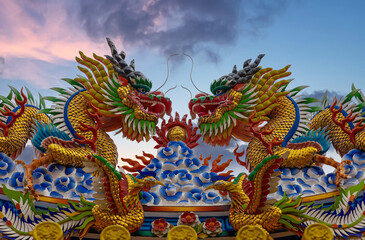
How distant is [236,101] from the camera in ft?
26.6

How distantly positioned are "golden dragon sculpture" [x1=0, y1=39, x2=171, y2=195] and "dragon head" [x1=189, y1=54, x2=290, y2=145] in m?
0.65

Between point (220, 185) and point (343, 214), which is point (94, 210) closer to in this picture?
point (220, 185)

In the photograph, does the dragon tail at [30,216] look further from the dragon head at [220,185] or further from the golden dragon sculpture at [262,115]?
the golden dragon sculpture at [262,115]

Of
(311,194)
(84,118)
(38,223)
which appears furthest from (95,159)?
(311,194)

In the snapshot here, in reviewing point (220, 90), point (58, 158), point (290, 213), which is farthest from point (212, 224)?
point (220, 90)

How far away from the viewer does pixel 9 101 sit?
8.38 metres

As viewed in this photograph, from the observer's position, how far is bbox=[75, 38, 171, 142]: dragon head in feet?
26.4

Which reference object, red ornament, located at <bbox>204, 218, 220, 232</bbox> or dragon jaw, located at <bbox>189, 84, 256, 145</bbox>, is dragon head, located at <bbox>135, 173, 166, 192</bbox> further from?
dragon jaw, located at <bbox>189, 84, 256, 145</bbox>

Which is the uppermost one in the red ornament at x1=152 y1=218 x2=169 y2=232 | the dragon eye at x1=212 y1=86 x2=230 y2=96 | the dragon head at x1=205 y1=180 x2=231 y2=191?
the dragon eye at x1=212 y1=86 x2=230 y2=96

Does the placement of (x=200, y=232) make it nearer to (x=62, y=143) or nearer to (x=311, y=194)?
(x=311, y=194)

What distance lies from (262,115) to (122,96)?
2170 mm

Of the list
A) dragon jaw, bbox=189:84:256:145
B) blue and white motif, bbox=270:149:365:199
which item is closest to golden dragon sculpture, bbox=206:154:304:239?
blue and white motif, bbox=270:149:365:199

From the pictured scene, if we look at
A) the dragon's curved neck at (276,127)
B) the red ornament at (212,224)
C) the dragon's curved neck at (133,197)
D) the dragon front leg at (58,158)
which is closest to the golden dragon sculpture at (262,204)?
the red ornament at (212,224)

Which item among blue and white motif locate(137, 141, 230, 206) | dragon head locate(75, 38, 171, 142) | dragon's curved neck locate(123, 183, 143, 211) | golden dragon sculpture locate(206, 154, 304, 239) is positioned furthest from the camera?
dragon head locate(75, 38, 171, 142)
